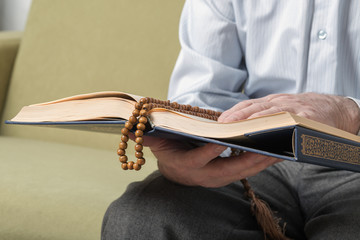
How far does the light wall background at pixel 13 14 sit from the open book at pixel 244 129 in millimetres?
1856

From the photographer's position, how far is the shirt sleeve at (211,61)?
90cm

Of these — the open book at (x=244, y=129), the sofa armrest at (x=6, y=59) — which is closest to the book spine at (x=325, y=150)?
the open book at (x=244, y=129)

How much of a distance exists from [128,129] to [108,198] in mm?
425

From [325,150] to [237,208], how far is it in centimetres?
30

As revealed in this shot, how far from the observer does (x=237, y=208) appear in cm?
71

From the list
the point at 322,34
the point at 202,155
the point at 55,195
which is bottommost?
the point at 55,195

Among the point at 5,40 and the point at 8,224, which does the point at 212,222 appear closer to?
the point at 8,224

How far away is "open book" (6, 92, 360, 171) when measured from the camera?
0.41m

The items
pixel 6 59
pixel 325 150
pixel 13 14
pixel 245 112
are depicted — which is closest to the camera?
pixel 325 150

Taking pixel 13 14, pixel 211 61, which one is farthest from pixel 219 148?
pixel 13 14

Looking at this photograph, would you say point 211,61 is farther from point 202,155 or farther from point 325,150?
point 325,150

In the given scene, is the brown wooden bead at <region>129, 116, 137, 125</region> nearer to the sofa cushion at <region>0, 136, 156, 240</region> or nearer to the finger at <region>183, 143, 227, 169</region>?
the finger at <region>183, 143, 227, 169</region>

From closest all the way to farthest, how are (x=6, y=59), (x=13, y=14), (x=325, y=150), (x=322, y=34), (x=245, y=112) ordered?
1. (x=325, y=150)
2. (x=245, y=112)
3. (x=322, y=34)
4. (x=6, y=59)
5. (x=13, y=14)

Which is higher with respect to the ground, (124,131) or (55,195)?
(124,131)
